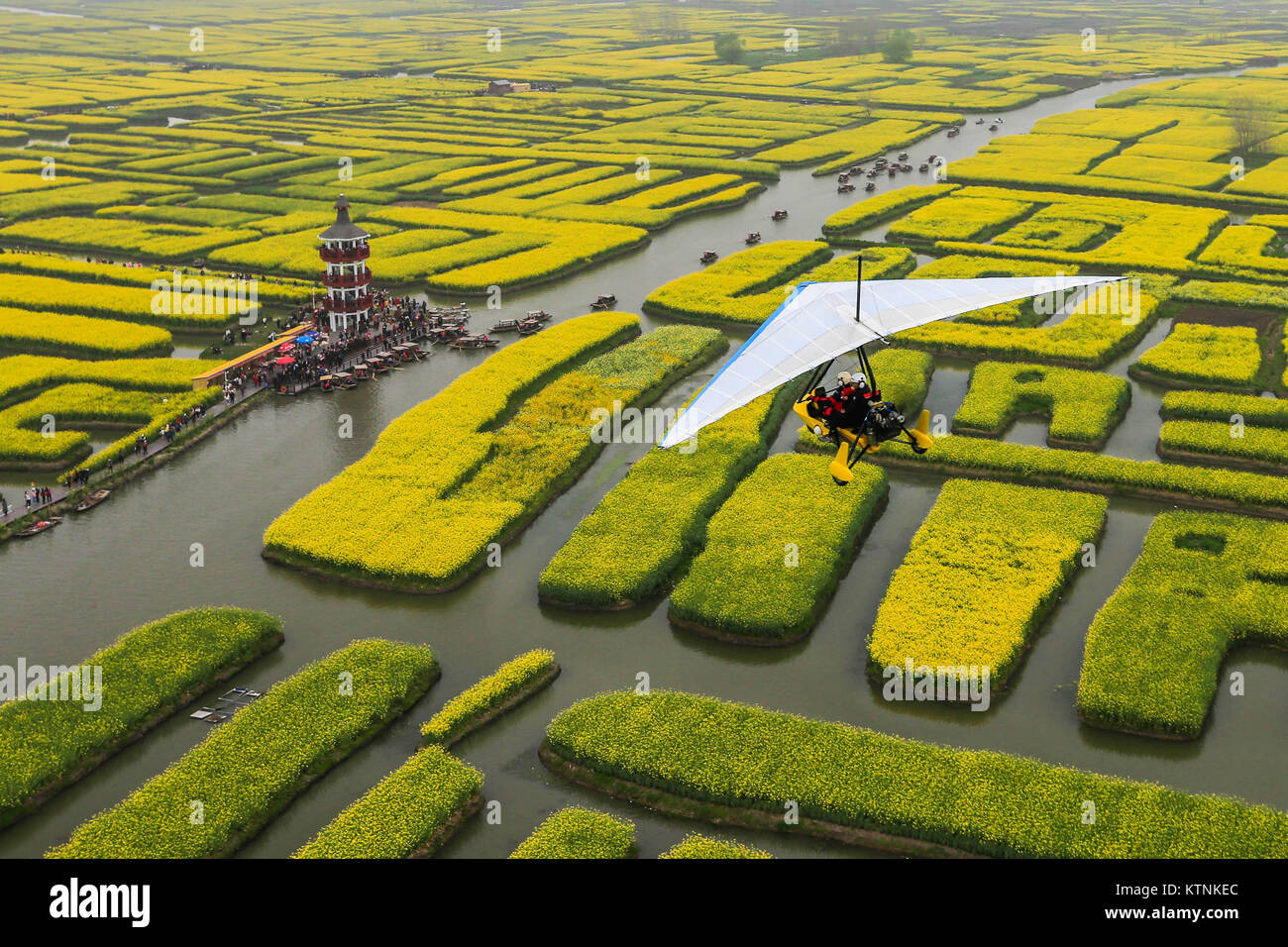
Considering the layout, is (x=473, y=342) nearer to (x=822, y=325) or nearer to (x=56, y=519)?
(x=56, y=519)

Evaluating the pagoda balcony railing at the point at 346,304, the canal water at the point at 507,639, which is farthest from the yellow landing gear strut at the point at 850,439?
the pagoda balcony railing at the point at 346,304

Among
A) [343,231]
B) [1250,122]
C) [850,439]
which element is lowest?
[850,439]

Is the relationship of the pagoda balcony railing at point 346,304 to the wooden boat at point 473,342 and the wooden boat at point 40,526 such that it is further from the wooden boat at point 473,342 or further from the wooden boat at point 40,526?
the wooden boat at point 40,526

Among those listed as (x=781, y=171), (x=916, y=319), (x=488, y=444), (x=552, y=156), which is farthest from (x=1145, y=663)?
(x=552, y=156)

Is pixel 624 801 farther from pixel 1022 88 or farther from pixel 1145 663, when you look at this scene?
pixel 1022 88

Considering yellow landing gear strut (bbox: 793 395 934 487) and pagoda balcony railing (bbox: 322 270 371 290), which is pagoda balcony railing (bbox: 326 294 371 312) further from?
yellow landing gear strut (bbox: 793 395 934 487)

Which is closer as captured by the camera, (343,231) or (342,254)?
(342,254)

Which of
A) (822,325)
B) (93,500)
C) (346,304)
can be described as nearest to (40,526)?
(93,500)

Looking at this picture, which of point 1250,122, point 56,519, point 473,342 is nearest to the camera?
point 56,519
